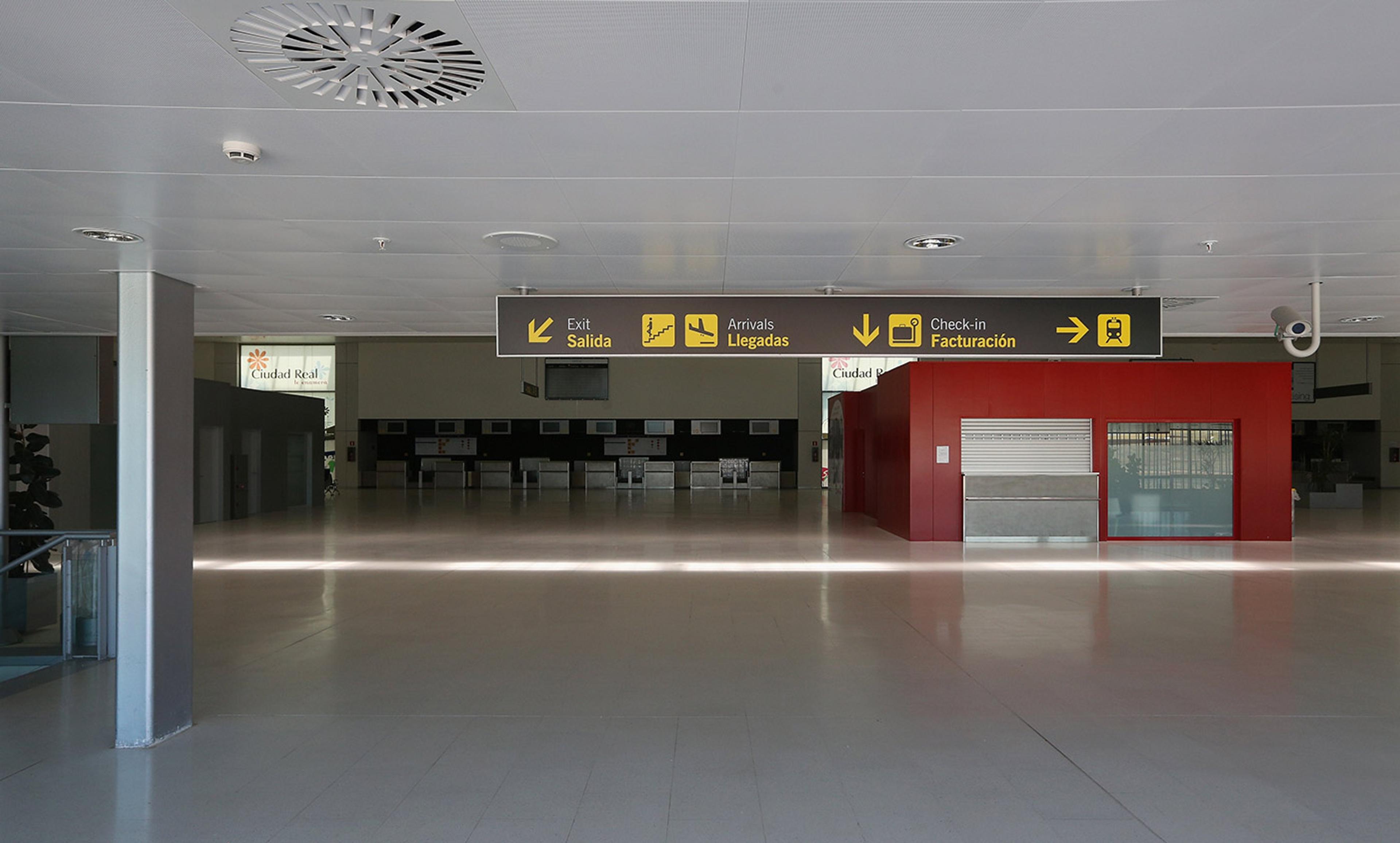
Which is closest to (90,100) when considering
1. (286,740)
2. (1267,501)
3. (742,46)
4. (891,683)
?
(742,46)

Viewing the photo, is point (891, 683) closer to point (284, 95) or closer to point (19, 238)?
point (284, 95)

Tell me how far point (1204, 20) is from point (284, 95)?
2558 mm

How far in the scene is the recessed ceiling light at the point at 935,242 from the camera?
175 inches

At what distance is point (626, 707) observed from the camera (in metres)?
4.94

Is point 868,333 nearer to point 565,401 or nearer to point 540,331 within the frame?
point 540,331

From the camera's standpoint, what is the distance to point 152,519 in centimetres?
446

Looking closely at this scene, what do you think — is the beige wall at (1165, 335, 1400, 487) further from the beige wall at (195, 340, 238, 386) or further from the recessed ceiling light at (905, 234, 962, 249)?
the beige wall at (195, 340, 238, 386)

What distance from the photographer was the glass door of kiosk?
13703mm

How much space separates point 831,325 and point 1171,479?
1032 cm

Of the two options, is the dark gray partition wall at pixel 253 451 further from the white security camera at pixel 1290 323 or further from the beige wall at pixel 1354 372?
the beige wall at pixel 1354 372

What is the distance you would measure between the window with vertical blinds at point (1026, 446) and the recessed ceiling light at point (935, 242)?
9547 millimetres

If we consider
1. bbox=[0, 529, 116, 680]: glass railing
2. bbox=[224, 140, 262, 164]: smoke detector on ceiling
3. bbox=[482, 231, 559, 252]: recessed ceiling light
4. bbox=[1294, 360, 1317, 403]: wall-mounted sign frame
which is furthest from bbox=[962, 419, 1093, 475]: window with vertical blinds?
bbox=[1294, 360, 1317, 403]: wall-mounted sign frame

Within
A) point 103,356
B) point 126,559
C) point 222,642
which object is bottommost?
point 222,642

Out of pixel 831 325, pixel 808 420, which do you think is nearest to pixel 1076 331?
pixel 831 325
